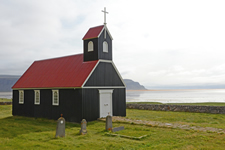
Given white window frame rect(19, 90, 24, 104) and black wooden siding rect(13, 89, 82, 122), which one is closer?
black wooden siding rect(13, 89, 82, 122)

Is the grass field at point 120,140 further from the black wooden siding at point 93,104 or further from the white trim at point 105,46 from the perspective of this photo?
the white trim at point 105,46

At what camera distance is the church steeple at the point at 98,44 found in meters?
23.1

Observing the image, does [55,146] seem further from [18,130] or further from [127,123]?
[127,123]

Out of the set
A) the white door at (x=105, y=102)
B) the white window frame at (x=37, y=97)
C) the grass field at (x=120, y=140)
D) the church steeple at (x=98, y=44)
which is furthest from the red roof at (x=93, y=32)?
the grass field at (x=120, y=140)

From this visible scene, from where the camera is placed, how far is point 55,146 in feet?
40.6

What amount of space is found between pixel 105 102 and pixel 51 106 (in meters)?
5.92

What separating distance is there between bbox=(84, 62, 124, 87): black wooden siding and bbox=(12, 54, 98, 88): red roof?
64 centimetres

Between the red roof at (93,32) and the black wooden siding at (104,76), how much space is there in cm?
306

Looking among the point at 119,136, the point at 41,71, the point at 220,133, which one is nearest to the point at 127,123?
the point at 119,136

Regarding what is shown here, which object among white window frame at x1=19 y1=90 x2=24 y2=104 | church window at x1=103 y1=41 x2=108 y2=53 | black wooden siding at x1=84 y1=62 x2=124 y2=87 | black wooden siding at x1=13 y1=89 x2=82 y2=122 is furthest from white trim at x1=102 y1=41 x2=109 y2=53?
white window frame at x1=19 y1=90 x2=24 y2=104

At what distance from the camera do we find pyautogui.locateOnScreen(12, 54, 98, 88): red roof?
73.8ft

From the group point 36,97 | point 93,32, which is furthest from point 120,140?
point 36,97

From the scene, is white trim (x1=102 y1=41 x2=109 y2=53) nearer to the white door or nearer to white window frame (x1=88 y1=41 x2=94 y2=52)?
white window frame (x1=88 y1=41 x2=94 y2=52)

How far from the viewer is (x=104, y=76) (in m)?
23.4
